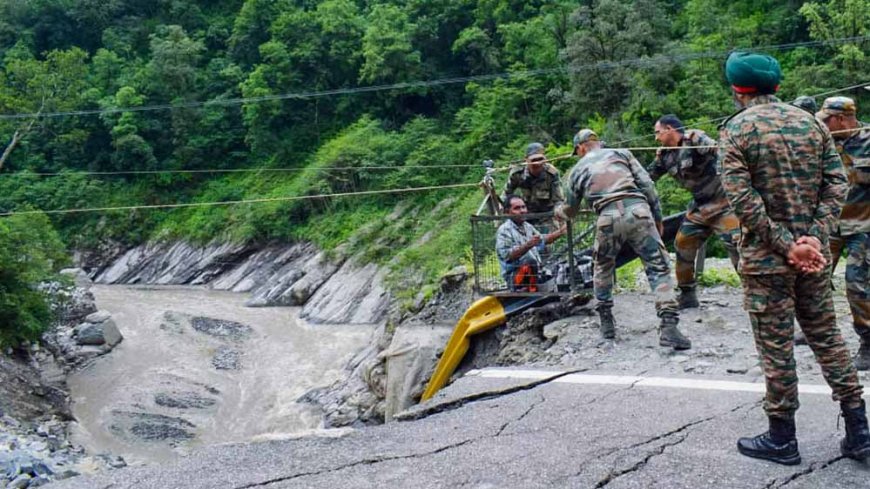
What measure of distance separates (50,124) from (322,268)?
90.5 feet

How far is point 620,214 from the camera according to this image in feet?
22.7

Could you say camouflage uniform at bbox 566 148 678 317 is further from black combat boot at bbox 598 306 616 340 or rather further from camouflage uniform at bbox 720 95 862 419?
camouflage uniform at bbox 720 95 862 419

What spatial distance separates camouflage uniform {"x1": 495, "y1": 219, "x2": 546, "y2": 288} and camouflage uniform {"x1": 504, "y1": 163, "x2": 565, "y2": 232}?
737 mm

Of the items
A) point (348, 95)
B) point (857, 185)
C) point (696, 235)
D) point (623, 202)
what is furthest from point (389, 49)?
point (857, 185)

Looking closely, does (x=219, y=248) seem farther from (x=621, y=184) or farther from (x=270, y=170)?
(x=621, y=184)

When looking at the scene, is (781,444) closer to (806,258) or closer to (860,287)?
(806,258)

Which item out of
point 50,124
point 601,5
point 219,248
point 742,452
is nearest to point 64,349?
point 219,248

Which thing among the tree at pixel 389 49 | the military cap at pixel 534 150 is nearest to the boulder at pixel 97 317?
the military cap at pixel 534 150

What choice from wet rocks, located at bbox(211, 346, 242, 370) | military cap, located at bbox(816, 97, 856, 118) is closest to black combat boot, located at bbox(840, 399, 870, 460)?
military cap, located at bbox(816, 97, 856, 118)

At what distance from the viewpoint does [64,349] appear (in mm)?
22375

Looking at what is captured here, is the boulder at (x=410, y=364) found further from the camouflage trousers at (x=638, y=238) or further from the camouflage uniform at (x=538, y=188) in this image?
the camouflage trousers at (x=638, y=238)

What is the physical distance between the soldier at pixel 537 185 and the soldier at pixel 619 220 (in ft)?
4.68

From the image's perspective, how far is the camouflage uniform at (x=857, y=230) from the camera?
19.1 ft

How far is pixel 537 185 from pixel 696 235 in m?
1.97
